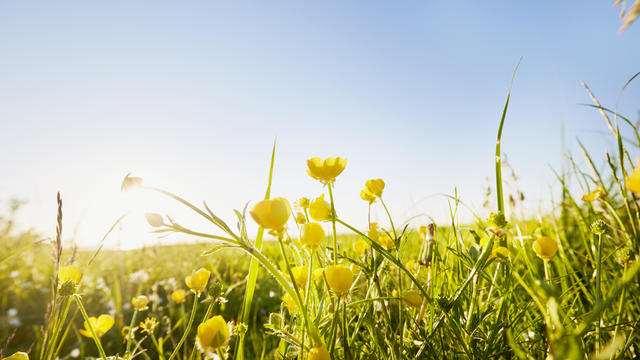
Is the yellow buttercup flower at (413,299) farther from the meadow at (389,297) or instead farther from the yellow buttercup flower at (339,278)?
the yellow buttercup flower at (339,278)

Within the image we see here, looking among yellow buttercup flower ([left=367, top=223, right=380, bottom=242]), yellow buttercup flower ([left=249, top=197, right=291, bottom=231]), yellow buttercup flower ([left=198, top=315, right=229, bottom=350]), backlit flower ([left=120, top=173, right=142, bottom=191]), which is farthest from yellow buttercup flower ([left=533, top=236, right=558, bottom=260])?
backlit flower ([left=120, top=173, right=142, bottom=191])

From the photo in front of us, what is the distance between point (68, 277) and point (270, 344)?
3.08 feet

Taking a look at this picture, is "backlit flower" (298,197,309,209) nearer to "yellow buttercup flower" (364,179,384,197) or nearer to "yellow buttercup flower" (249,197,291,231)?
"yellow buttercup flower" (364,179,384,197)

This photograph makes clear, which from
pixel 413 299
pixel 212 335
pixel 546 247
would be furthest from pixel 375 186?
pixel 212 335

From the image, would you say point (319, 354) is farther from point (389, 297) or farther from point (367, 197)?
point (367, 197)

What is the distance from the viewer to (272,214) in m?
0.52

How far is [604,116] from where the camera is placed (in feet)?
3.70


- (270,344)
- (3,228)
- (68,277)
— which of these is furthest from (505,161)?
(3,228)

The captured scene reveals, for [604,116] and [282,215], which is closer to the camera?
[282,215]

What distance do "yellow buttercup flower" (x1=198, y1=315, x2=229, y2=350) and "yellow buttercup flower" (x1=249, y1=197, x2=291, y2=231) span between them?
0.25 metres

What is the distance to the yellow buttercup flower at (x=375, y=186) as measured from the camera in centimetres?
94

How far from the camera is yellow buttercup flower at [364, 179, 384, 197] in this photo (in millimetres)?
942

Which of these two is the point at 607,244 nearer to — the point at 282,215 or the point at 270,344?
the point at 270,344

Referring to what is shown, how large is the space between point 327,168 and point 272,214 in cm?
30
